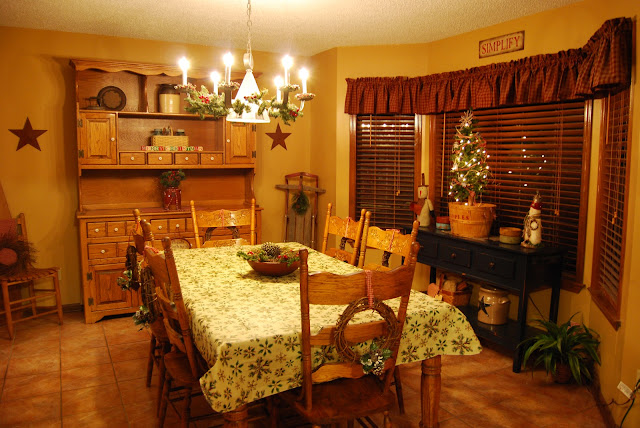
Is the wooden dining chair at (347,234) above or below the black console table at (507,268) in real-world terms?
above

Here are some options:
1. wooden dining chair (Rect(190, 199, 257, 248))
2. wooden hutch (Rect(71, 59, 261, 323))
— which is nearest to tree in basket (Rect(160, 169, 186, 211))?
wooden hutch (Rect(71, 59, 261, 323))

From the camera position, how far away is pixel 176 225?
4633mm

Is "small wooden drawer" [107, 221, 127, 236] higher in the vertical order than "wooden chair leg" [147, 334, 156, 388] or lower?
higher

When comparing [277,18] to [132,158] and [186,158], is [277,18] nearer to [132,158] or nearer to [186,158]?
[186,158]

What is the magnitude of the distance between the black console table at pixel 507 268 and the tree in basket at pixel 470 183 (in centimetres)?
12

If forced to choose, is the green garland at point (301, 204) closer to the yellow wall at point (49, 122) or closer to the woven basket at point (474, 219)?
the yellow wall at point (49, 122)

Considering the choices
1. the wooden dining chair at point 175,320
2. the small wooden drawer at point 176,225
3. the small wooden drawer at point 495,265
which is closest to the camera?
the wooden dining chair at point 175,320

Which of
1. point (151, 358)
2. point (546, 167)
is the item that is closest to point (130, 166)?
point (151, 358)

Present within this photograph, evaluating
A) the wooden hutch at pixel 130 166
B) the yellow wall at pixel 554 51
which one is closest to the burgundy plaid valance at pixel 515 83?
the yellow wall at pixel 554 51

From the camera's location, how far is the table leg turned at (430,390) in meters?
2.38

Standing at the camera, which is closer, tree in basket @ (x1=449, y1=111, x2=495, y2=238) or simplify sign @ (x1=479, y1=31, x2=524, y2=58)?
tree in basket @ (x1=449, y1=111, x2=495, y2=238)

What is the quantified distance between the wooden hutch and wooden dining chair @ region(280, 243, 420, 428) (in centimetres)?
283

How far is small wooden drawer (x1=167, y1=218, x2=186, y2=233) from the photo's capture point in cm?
461

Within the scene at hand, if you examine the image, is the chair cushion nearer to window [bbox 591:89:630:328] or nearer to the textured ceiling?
window [bbox 591:89:630:328]
